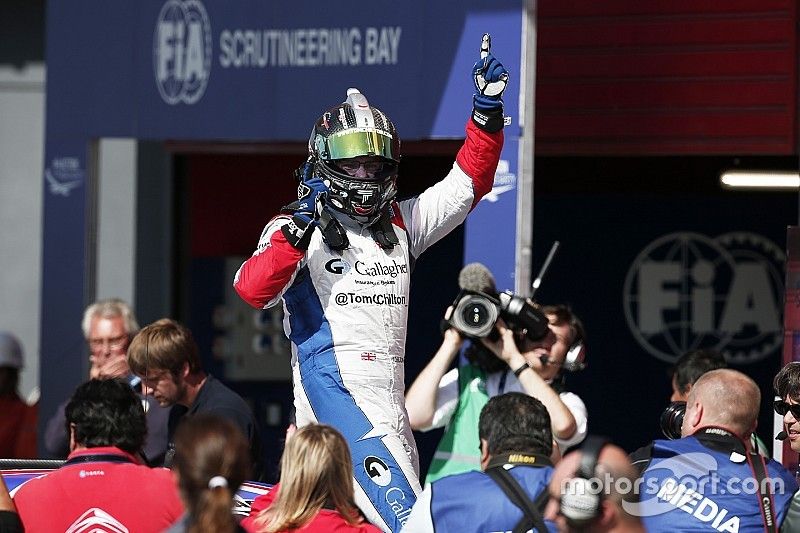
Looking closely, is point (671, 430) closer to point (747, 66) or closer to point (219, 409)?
point (219, 409)

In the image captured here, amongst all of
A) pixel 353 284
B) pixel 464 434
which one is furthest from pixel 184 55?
pixel 353 284

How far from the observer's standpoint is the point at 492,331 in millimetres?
5641

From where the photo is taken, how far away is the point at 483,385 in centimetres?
571

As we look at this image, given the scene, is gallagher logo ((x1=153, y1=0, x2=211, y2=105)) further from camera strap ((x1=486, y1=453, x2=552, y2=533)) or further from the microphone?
camera strap ((x1=486, y1=453, x2=552, y2=533))

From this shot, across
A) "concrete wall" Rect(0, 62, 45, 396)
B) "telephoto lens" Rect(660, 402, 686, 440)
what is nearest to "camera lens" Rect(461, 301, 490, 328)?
"telephoto lens" Rect(660, 402, 686, 440)

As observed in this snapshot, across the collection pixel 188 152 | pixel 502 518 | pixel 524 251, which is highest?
pixel 188 152

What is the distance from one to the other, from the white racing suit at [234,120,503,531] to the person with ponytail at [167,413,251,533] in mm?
1532

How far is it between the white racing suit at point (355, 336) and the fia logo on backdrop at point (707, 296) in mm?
4582

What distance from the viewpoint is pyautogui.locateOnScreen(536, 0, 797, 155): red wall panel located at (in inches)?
305

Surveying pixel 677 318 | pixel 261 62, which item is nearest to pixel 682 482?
pixel 261 62

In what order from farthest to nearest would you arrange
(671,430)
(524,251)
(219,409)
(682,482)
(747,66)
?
(747,66) < (524,251) < (219,409) < (671,430) < (682,482)

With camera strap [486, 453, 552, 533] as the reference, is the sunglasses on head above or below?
above

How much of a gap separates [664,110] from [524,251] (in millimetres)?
1985

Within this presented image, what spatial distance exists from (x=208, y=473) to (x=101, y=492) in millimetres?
1171
